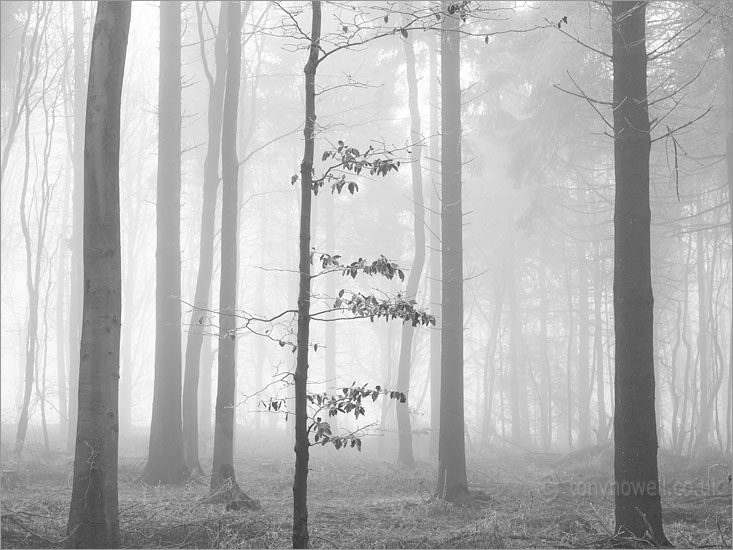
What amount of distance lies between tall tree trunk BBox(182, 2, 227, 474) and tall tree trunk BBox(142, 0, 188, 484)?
427 mm

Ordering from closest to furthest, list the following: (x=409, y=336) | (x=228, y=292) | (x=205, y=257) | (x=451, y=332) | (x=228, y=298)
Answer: (x=228, y=298), (x=228, y=292), (x=451, y=332), (x=205, y=257), (x=409, y=336)

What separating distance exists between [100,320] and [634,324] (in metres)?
5.00

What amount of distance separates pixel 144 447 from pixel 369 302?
12849 mm

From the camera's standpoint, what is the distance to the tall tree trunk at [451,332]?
9.78m

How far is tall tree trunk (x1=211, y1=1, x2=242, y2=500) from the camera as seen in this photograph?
8984mm

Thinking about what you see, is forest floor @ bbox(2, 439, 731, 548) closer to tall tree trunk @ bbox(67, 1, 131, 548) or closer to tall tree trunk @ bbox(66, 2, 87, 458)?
tall tree trunk @ bbox(67, 1, 131, 548)

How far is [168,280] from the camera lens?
11078mm

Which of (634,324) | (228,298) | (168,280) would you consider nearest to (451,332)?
(228,298)

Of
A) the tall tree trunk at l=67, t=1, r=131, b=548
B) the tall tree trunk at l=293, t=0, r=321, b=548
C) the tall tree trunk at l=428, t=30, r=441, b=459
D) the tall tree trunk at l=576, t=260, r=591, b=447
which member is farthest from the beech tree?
the tall tree trunk at l=576, t=260, r=591, b=447

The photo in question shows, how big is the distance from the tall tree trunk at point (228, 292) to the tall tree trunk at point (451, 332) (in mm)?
3008

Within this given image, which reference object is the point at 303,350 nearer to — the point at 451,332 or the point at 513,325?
the point at 451,332

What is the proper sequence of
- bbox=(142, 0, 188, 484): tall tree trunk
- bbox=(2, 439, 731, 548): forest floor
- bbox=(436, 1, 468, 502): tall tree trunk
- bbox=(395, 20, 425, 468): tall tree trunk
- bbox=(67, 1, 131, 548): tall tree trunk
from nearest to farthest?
bbox=(67, 1, 131, 548): tall tree trunk → bbox=(2, 439, 731, 548): forest floor → bbox=(436, 1, 468, 502): tall tree trunk → bbox=(142, 0, 188, 484): tall tree trunk → bbox=(395, 20, 425, 468): tall tree trunk

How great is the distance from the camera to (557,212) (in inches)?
870

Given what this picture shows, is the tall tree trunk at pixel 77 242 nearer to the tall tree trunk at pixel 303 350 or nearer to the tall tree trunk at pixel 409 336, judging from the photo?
the tall tree trunk at pixel 409 336
